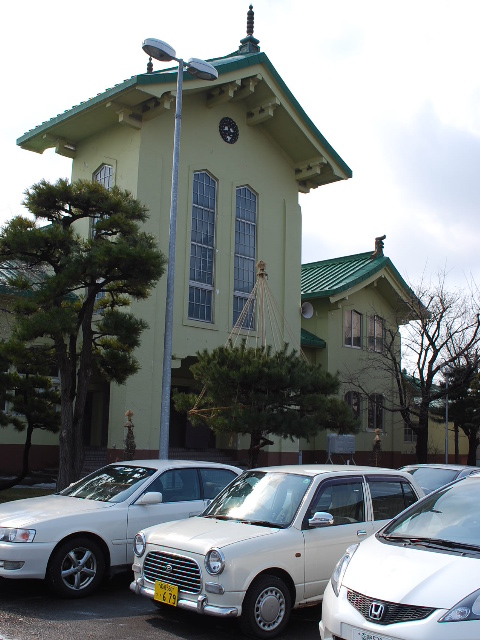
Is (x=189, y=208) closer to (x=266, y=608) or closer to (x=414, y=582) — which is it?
(x=266, y=608)

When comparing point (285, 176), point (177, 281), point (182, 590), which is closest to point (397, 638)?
point (182, 590)

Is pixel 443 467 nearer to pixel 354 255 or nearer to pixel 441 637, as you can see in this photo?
pixel 441 637

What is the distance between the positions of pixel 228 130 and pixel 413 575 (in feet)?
63.7

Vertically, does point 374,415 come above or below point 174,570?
above

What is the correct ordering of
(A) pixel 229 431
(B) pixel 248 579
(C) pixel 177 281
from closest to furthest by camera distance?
(B) pixel 248 579 < (A) pixel 229 431 < (C) pixel 177 281

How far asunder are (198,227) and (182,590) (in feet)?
51.5

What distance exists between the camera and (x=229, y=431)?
45.9ft

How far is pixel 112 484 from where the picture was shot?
8.94 metres

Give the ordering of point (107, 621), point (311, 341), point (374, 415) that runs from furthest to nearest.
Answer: point (374, 415), point (311, 341), point (107, 621)

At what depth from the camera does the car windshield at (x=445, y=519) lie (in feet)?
17.8

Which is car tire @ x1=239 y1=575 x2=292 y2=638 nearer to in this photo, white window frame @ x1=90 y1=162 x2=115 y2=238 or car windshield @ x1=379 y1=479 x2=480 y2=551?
car windshield @ x1=379 y1=479 x2=480 y2=551

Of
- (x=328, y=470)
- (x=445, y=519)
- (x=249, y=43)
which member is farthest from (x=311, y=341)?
(x=445, y=519)

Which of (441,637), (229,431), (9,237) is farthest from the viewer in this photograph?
(229,431)

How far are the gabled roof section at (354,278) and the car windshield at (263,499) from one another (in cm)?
Result: 1874
